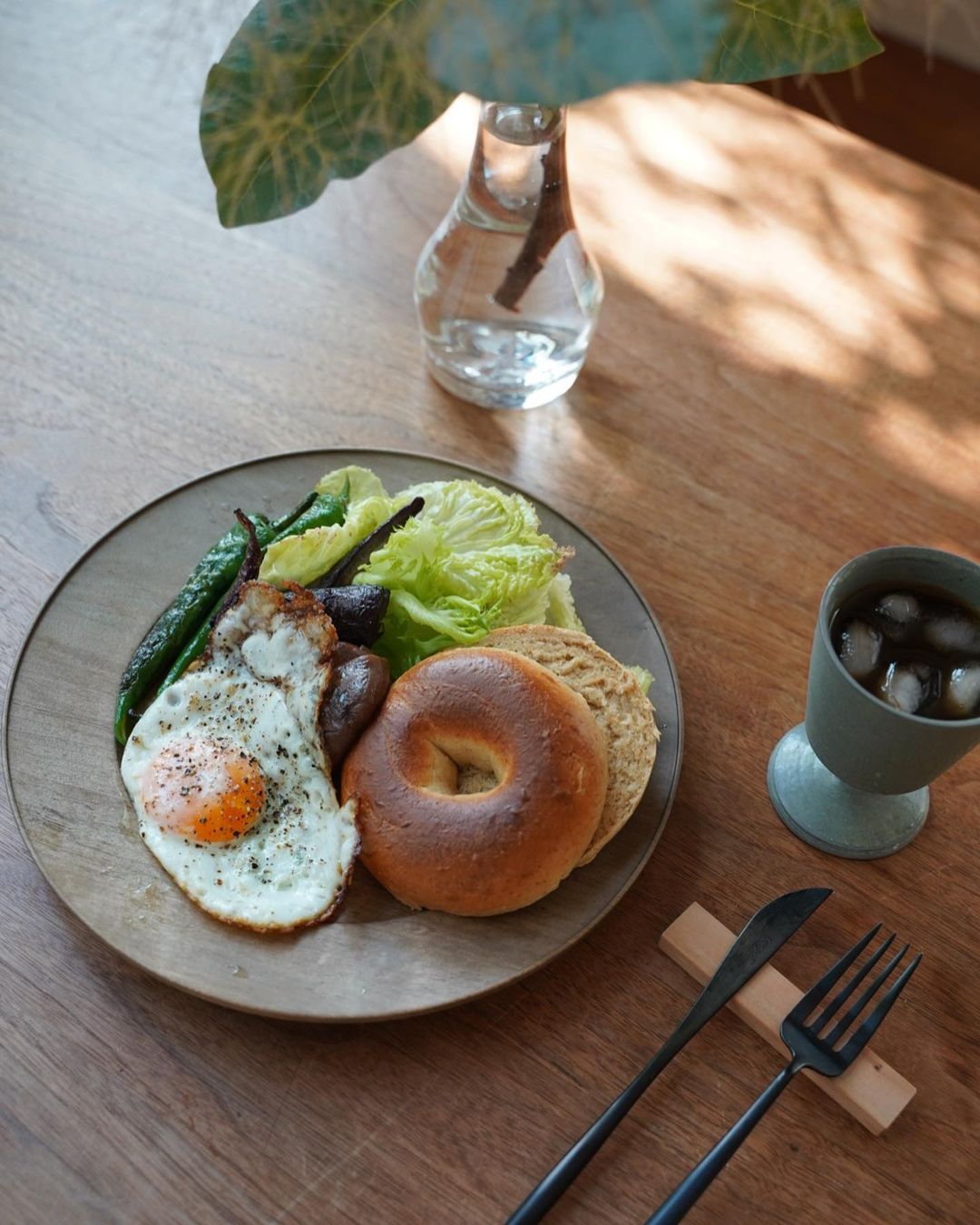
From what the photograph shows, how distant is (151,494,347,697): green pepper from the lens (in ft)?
4.77

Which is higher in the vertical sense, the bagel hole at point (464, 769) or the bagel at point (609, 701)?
the bagel at point (609, 701)

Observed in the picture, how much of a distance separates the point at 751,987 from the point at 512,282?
1.05m

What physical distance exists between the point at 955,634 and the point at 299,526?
2.79ft

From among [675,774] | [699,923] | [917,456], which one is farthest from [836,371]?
[699,923]

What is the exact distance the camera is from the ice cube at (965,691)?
1.23 meters

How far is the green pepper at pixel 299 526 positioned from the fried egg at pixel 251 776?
0.22 ft

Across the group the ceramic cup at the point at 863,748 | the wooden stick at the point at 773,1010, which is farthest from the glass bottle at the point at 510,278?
the wooden stick at the point at 773,1010

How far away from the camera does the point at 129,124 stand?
7.36 ft

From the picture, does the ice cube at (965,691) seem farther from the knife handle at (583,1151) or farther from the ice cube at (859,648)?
the knife handle at (583,1151)

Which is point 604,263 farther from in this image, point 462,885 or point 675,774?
point 462,885

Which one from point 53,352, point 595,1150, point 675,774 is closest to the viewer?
point 595,1150

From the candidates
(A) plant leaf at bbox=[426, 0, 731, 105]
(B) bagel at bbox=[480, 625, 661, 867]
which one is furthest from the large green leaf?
(B) bagel at bbox=[480, 625, 661, 867]

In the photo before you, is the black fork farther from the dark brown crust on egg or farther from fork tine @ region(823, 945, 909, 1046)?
the dark brown crust on egg

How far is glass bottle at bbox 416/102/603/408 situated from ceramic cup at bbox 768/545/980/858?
0.70m
